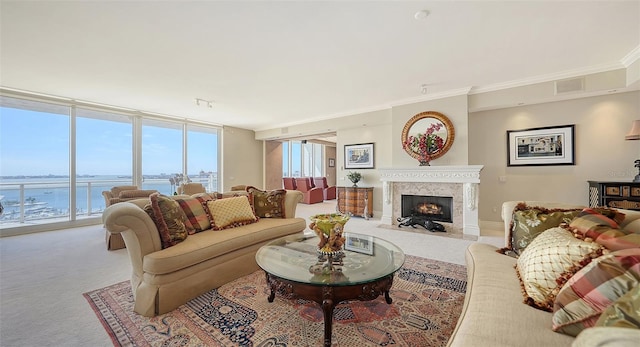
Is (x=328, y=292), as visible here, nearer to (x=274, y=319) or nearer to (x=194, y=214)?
(x=274, y=319)


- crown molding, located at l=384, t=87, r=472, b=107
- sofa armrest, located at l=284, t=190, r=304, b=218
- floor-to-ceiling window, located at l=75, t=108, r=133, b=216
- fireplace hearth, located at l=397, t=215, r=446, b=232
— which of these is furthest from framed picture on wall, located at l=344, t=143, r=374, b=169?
floor-to-ceiling window, located at l=75, t=108, r=133, b=216

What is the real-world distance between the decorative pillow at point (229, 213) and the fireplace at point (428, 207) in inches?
130

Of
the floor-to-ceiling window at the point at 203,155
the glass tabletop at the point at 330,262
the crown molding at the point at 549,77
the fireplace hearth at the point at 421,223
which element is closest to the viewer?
the glass tabletop at the point at 330,262

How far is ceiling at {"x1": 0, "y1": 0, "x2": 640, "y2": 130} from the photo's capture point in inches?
87.7

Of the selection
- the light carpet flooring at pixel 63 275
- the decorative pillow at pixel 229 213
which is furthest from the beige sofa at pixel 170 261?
the light carpet flooring at pixel 63 275

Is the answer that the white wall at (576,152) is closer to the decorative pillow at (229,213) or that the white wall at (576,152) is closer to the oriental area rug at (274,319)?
the oriental area rug at (274,319)

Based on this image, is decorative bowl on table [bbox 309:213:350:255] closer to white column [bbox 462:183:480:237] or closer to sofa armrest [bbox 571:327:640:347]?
sofa armrest [bbox 571:327:640:347]

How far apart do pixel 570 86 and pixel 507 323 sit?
4.31 m

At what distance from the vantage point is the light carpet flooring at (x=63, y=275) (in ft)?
5.52

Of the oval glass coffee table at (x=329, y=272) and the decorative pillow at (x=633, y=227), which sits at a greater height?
the decorative pillow at (x=633, y=227)

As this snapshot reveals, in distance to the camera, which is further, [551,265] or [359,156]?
[359,156]

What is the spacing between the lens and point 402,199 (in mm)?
5074

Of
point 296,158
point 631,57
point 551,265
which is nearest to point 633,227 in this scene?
point 551,265

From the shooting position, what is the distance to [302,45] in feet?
9.25
